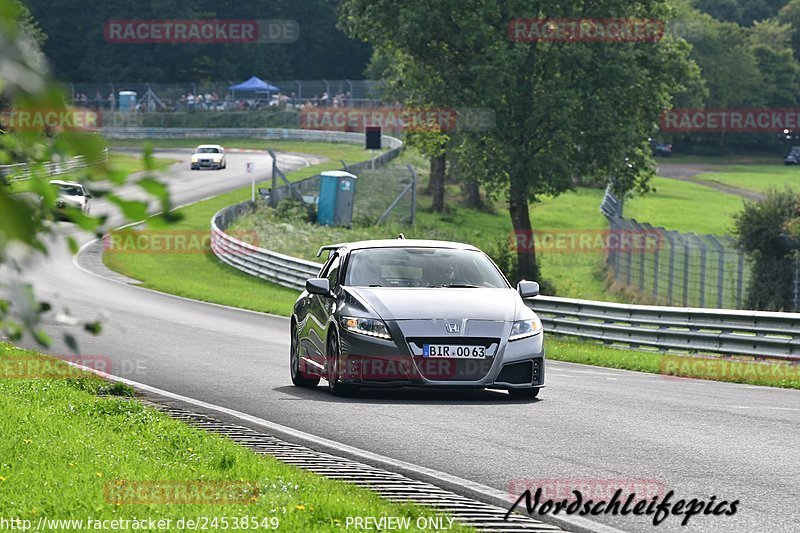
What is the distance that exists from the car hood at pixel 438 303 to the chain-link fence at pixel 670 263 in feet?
56.3

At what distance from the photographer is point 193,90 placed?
10881cm

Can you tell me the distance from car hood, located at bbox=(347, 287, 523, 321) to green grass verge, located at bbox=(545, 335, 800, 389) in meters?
5.72

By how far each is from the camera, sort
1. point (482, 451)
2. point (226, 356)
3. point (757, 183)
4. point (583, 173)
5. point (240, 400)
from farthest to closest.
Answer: point (757, 183) → point (583, 173) → point (226, 356) → point (240, 400) → point (482, 451)

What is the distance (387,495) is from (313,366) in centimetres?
620

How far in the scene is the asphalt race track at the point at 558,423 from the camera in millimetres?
8047

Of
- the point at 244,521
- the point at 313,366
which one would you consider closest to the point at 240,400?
the point at 313,366

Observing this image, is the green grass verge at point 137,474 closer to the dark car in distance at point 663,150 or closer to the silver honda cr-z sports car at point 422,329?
the silver honda cr-z sports car at point 422,329

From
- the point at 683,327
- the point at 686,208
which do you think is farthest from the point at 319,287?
the point at 686,208

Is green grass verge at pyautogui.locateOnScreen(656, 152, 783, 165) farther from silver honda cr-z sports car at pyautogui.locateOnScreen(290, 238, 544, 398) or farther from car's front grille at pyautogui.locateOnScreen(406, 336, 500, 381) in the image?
car's front grille at pyautogui.locateOnScreen(406, 336, 500, 381)

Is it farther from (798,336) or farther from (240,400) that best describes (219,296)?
(240,400)

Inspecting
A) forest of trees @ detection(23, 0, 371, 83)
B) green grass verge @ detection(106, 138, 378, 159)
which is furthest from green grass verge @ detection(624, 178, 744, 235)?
forest of trees @ detection(23, 0, 371, 83)

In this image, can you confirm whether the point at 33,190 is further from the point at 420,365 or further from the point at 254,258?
the point at 254,258

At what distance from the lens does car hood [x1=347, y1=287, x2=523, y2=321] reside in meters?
12.5

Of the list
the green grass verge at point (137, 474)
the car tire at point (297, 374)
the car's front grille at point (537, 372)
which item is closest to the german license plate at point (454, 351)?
the car's front grille at point (537, 372)
